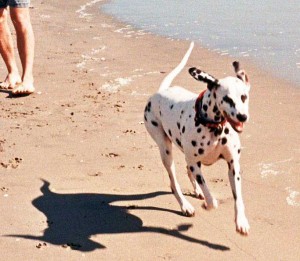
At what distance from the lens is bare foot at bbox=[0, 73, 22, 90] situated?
8852mm

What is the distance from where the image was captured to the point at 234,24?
14.1 meters

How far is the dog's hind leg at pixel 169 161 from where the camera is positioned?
17.0 feet

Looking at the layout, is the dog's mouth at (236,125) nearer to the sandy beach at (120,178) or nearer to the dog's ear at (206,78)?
the dog's ear at (206,78)

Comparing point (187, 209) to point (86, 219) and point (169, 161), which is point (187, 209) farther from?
point (86, 219)

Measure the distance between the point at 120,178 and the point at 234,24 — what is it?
8.88 m

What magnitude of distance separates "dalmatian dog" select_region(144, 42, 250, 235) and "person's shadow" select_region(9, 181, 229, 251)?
0.37 m

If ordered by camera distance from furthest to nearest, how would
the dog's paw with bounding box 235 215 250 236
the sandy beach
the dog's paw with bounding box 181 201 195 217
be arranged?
the dog's paw with bounding box 181 201 195 217 → the sandy beach → the dog's paw with bounding box 235 215 250 236

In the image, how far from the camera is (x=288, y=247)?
4660mm

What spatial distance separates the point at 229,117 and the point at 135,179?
1820 millimetres

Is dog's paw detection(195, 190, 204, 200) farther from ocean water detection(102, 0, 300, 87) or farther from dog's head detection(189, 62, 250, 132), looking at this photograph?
ocean water detection(102, 0, 300, 87)

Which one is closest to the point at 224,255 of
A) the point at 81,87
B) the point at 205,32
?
the point at 81,87

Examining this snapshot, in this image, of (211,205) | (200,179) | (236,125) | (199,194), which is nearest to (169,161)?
(199,194)

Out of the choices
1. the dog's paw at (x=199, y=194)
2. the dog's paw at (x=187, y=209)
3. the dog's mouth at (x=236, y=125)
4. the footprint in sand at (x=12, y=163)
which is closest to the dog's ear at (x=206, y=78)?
the dog's mouth at (x=236, y=125)

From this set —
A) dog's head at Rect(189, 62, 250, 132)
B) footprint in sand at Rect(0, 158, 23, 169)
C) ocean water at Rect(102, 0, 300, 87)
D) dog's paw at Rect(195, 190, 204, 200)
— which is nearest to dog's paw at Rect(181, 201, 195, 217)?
dog's paw at Rect(195, 190, 204, 200)
